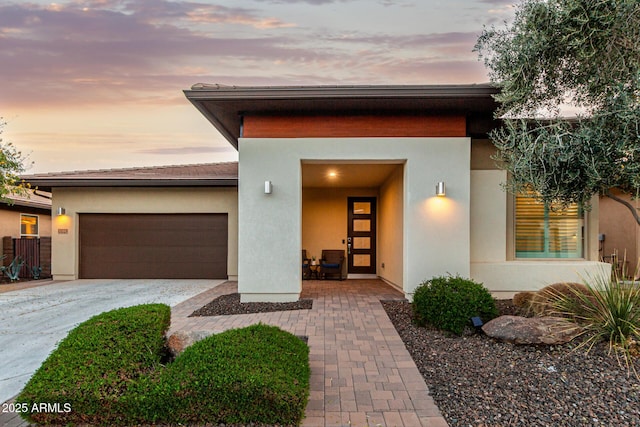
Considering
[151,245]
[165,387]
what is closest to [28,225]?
[151,245]

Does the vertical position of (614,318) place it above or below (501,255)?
below

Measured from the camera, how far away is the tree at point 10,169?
9492 mm

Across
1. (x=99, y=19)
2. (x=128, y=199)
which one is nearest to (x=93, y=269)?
(x=128, y=199)

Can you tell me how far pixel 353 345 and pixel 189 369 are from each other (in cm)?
227

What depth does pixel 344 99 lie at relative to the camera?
20.9 feet

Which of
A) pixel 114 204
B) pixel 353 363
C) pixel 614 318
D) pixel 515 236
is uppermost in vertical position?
pixel 114 204

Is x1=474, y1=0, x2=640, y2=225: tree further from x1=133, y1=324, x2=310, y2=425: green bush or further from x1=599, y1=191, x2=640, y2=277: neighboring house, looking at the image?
x1=599, y1=191, x2=640, y2=277: neighboring house

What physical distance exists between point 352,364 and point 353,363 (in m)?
0.03

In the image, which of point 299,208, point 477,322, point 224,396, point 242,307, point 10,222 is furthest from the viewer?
point 10,222

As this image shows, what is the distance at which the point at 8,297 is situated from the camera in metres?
7.95

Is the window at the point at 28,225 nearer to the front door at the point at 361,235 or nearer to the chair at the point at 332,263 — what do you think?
the chair at the point at 332,263

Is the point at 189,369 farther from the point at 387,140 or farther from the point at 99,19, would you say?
the point at 99,19

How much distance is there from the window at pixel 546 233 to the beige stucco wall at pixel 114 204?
7.58m

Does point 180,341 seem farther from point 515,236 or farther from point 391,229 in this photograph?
point 515,236
